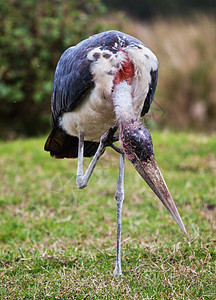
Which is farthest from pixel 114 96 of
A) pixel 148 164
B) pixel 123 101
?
pixel 148 164

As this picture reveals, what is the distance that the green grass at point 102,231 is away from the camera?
8.91 ft

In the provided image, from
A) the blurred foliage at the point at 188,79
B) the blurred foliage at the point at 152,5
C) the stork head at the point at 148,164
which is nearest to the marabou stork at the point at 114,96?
the stork head at the point at 148,164

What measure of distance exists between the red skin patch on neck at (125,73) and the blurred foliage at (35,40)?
398 centimetres

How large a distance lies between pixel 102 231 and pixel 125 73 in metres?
1.68

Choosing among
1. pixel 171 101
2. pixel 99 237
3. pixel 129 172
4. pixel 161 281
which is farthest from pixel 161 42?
pixel 161 281

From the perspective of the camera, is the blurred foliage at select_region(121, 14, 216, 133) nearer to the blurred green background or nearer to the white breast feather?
the blurred green background

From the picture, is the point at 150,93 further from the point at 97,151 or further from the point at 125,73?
the point at 97,151

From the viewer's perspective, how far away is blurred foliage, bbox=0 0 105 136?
6.70m

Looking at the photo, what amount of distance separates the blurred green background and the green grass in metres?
1.25

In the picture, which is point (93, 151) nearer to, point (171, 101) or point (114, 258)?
point (114, 258)

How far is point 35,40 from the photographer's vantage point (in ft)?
22.2

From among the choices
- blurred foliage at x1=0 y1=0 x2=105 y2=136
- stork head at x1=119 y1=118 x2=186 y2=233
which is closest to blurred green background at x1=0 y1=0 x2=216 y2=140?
blurred foliage at x1=0 y1=0 x2=105 y2=136

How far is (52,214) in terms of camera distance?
14.0ft

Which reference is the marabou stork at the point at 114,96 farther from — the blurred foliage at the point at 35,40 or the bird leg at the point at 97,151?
the blurred foliage at the point at 35,40
